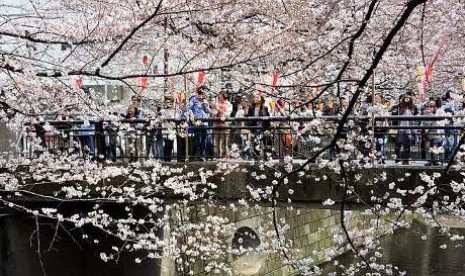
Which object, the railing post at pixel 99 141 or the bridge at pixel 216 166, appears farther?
the railing post at pixel 99 141

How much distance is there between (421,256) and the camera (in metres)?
20.6

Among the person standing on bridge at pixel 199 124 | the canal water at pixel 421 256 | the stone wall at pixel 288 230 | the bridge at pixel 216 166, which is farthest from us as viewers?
the canal water at pixel 421 256

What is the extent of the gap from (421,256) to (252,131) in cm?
1222

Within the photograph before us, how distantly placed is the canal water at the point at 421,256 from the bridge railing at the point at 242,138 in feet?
24.4

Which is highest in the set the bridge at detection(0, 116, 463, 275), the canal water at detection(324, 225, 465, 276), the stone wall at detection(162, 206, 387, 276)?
the bridge at detection(0, 116, 463, 275)

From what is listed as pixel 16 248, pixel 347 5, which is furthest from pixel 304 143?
pixel 16 248

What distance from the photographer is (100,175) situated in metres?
10.3

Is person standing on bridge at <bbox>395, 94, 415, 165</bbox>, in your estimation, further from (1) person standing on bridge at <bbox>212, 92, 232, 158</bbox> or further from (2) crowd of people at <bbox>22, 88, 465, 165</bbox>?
(1) person standing on bridge at <bbox>212, 92, 232, 158</bbox>

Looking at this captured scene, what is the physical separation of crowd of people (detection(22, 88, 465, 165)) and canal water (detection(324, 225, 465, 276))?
23.8ft

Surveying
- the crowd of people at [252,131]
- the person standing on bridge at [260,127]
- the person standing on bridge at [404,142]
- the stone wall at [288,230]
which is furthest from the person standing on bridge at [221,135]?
the person standing on bridge at [404,142]

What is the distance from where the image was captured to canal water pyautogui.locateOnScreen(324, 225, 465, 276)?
724 inches

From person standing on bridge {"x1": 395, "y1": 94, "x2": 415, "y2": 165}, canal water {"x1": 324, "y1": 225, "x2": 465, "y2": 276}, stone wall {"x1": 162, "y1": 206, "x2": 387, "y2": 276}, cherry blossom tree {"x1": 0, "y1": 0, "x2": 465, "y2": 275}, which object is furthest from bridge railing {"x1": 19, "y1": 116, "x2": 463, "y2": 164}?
canal water {"x1": 324, "y1": 225, "x2": 465, "y2": 276}

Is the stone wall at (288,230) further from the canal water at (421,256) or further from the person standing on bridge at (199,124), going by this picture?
the person standing on bridge at (199,124)

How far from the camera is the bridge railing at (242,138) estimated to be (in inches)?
373
